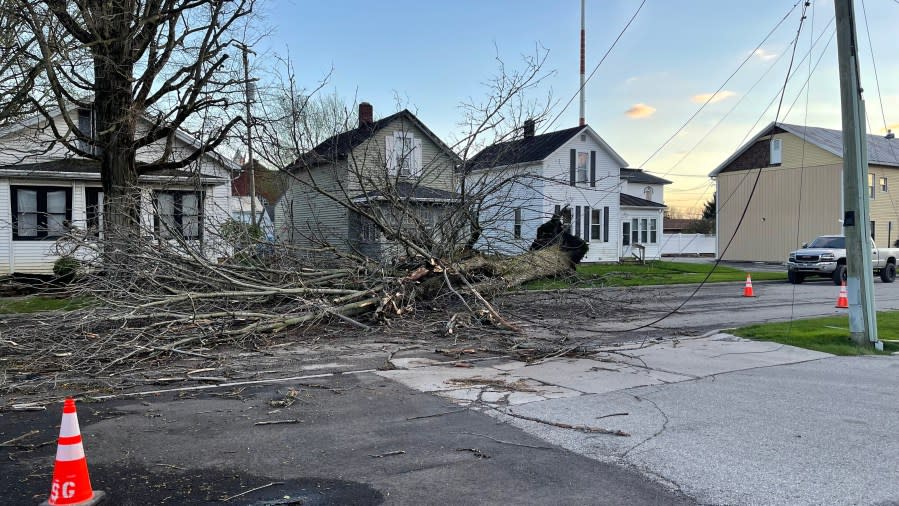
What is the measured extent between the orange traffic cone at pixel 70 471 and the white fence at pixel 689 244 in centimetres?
5169

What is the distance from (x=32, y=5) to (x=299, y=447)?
13.0m

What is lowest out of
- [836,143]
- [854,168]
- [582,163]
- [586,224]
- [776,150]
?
[854,168]

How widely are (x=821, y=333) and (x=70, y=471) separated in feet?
37.2

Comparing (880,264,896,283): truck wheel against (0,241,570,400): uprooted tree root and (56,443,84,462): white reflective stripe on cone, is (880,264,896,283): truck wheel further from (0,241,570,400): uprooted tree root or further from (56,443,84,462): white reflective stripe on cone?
(56,443,84,462): white reflective stripe on cone

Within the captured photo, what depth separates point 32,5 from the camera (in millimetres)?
13789

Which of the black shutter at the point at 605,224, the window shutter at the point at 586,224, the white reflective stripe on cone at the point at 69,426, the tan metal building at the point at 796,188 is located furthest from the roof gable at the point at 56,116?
the tan metal building at the point at 796,188

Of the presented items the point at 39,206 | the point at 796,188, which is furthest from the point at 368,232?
the point at 796,188

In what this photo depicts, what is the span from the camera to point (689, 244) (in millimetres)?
53688

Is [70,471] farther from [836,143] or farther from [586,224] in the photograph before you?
[836,143]

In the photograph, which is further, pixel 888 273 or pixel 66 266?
pixel 888 273

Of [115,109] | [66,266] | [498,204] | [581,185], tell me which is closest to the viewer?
[498,204]

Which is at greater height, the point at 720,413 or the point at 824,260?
the point at 824,260

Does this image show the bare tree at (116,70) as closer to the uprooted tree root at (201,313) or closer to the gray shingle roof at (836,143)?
the uprooted tree root at (201,313)

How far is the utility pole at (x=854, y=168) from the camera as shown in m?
10.0
